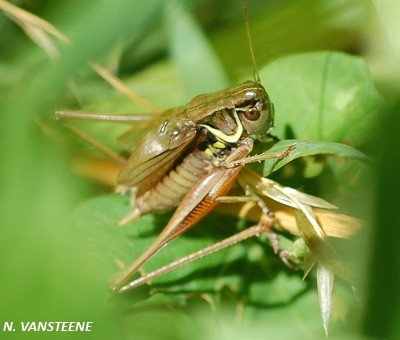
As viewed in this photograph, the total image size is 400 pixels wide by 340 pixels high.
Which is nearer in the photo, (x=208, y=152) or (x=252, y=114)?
(x=252, y=114)

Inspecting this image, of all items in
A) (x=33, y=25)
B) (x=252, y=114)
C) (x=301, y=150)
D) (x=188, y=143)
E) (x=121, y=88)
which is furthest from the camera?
(x=121, y=88)

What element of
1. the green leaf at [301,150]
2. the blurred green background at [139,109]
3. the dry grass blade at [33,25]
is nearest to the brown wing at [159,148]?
the blurred green background at [139,109]

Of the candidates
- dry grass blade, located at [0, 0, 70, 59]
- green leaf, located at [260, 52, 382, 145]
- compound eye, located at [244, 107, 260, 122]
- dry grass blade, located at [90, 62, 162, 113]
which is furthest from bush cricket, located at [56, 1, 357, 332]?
dry grass blade, located at [0, 0, 70, 59]

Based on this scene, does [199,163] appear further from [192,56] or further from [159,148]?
[192,56]

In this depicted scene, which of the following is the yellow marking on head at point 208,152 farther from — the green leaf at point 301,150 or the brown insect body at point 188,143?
the green leaf at point 301,150

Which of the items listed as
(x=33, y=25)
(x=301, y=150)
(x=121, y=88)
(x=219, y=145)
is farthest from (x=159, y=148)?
(x=33, y=25)

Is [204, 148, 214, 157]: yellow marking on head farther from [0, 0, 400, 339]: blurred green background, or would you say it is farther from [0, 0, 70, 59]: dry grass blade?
[0, 0, 70, 59]: dry grass blade
